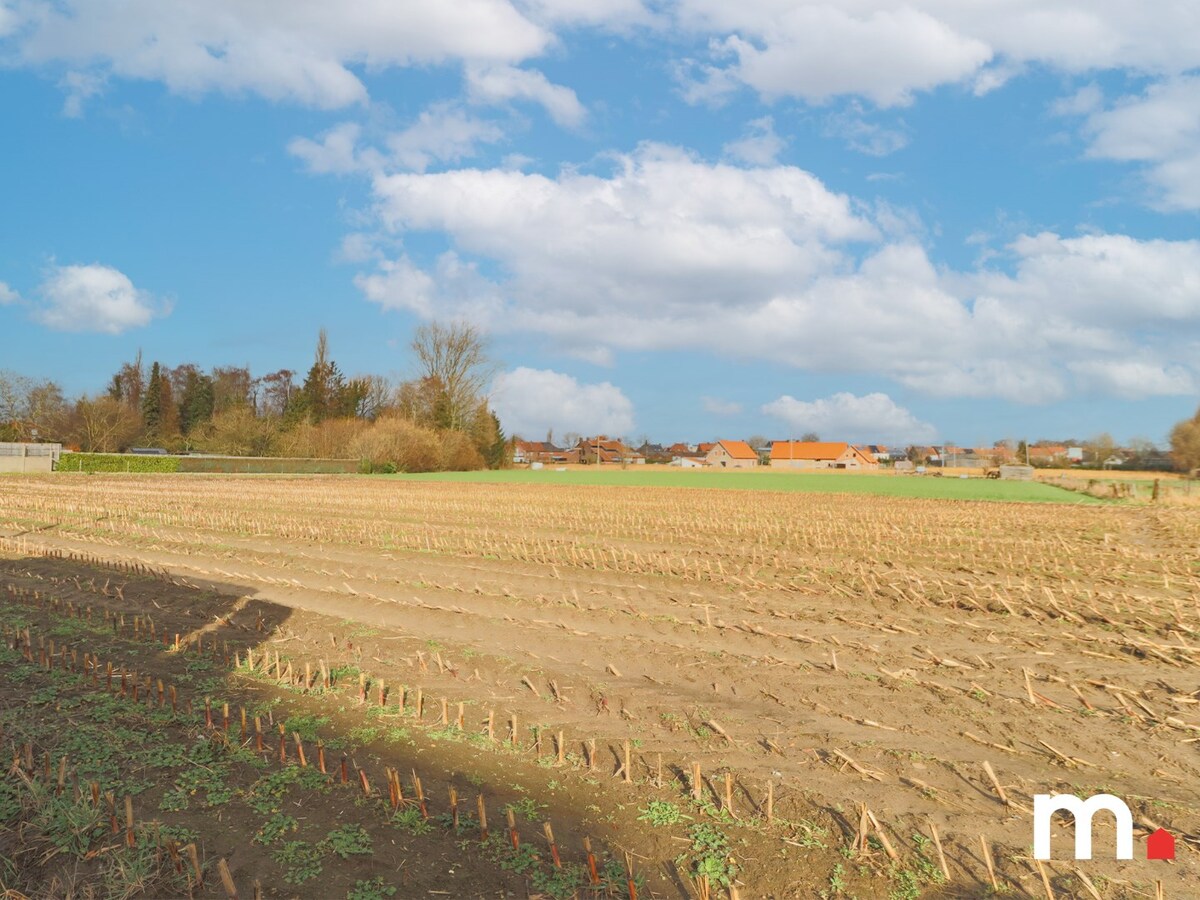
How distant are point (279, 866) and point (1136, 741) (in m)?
6.41

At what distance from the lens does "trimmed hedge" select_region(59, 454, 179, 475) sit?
54.2 m

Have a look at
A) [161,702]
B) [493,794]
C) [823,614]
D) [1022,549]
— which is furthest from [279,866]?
[1022,549]

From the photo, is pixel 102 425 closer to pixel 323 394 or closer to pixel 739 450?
pixel 323 394

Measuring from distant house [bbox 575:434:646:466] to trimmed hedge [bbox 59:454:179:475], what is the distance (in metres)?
85.0

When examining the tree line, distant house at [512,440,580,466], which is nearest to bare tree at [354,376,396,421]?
the tree line

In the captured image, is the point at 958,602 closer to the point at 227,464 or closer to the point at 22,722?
the point at 22,722

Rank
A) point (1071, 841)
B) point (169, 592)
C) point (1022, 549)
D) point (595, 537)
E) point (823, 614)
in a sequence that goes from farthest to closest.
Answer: point (595, 537), point (1022, 549), point (169, 592), point (823, 614), point (1071, 841)

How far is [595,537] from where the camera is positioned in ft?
63.7

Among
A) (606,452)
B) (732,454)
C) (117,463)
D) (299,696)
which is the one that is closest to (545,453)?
(606,452)

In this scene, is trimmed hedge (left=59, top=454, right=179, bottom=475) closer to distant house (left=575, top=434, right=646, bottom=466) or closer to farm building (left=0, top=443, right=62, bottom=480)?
farm building (left=0, top=443, right=62, bottom=480)

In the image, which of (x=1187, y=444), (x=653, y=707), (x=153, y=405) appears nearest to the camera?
(x=653, y=707)

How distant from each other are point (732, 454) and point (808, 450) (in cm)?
1420

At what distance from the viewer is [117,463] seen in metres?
56.2

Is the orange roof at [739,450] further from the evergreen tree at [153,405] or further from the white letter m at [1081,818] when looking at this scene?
the white letter m at [1081,818]
